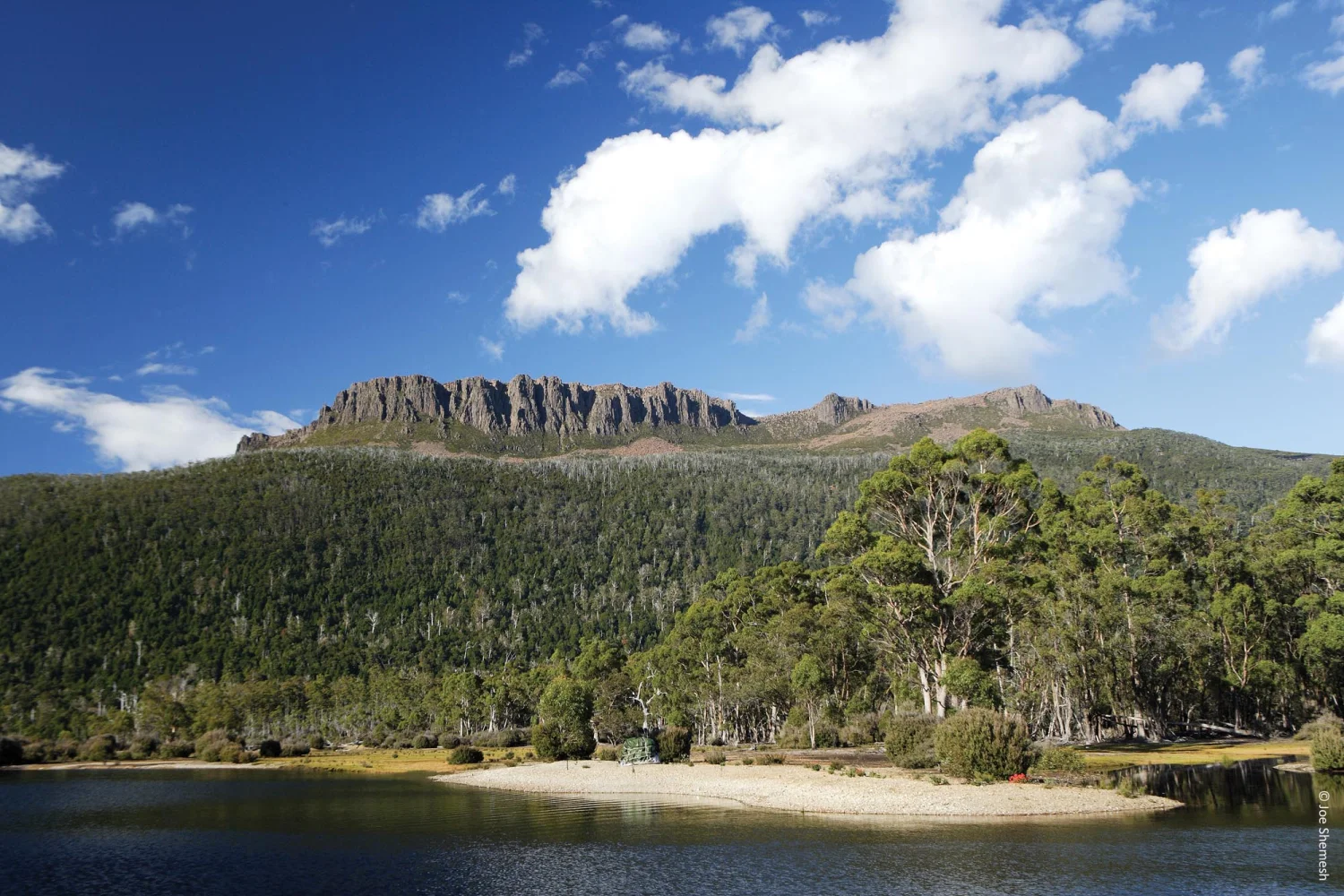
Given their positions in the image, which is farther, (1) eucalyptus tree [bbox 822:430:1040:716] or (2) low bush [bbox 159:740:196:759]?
(2) low bush [bbox 159:740:196:759]

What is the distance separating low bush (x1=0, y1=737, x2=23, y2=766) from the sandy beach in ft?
244

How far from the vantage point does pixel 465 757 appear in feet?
232

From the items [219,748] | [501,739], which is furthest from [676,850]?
[219,748]

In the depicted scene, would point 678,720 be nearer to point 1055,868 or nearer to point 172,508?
point 1055,868

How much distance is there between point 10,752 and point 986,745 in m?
109

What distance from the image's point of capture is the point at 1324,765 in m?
35.9

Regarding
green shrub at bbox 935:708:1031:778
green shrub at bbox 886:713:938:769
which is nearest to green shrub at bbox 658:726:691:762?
green shrub at bbox 886:713:938:769

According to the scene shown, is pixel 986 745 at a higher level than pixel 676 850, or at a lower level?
higher

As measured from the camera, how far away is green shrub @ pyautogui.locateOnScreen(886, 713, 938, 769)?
40.5m

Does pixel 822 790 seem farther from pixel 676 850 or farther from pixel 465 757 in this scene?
pixel 465 757

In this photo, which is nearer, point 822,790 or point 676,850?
point 676,850

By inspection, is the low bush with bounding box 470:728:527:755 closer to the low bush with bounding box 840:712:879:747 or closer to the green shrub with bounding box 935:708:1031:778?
the low bush with bounding box 840:712:879:747

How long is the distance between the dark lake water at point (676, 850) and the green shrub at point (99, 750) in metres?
65.8

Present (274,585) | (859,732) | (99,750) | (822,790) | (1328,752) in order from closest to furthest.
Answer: (1328,752) → (822,790) → (859,732) → (99,750) → (274,585)
